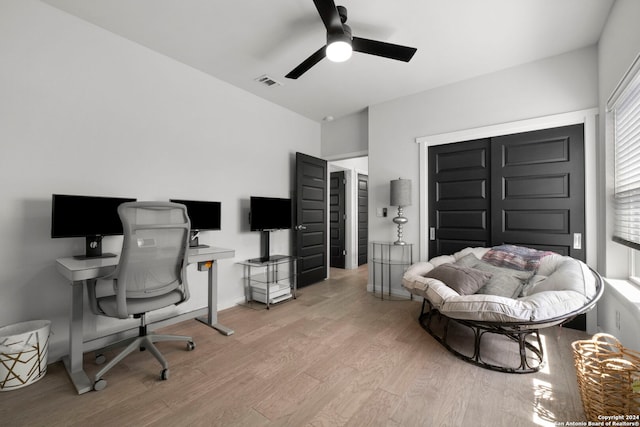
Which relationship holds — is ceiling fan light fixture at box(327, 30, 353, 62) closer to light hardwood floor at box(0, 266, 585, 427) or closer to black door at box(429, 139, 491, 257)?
black door at box(429, 139, 491, 257)

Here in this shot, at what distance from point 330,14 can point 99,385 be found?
3002 millimetres

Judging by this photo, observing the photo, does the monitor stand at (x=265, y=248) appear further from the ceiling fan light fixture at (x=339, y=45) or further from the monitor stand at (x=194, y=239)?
the ceiling fan light fixture at (x=339, y=45)

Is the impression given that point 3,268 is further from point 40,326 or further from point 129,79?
point 129,79

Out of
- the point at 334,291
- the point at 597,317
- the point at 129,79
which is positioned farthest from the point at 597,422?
the point at 129,79

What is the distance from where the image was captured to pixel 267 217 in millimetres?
3666

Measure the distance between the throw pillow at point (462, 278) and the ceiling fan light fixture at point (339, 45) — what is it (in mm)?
2115

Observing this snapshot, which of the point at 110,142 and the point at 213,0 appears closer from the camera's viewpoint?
the point at 213,0

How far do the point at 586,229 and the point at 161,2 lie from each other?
14.4ft

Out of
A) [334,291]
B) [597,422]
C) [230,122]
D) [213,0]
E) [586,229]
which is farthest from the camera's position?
[334,291]

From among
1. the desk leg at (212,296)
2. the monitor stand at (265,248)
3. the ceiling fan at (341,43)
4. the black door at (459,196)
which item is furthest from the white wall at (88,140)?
the black door at (459,196)

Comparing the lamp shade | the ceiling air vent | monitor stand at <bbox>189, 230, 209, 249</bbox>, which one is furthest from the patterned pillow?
the ceiling air vent

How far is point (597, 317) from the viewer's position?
259cm

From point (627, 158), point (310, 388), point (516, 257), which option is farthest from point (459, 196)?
point (310, 388)

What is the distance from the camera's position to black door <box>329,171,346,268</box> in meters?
5.84
